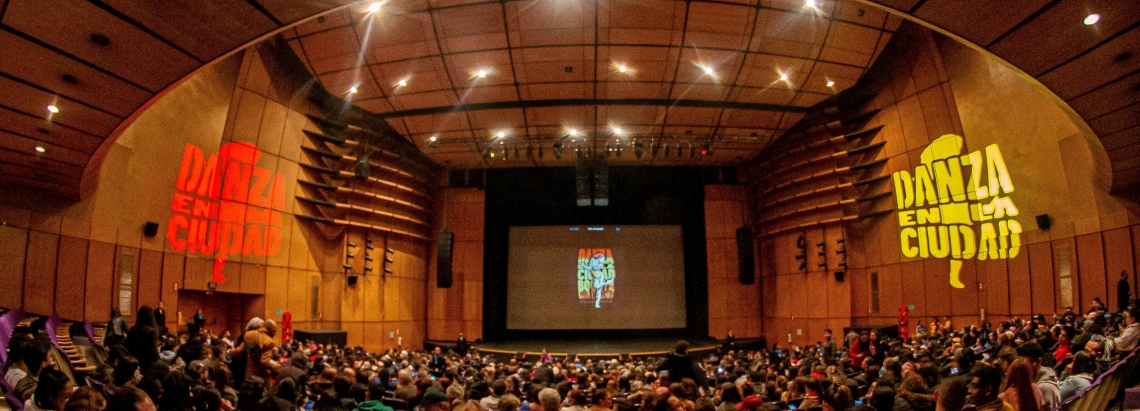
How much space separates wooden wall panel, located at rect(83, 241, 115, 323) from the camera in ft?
44.9

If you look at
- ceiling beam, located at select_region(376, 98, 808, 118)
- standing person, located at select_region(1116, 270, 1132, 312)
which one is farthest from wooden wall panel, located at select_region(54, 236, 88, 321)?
standing person, located at select_region(1116, 270, 1132, 312)

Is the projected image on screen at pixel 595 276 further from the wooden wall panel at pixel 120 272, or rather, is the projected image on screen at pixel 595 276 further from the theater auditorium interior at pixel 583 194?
the wooden wall panel at pixel 120 272

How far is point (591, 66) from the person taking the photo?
55.3ft

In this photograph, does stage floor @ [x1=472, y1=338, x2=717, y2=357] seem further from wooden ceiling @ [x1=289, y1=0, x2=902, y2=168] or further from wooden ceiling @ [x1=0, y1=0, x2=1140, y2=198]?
wooden ceiling @ [x1=0, y1=0, x2=1140, y2=198]

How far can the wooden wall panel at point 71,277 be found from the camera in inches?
521

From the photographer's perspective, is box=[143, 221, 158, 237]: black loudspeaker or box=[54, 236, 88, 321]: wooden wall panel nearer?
box=[54, 236, 88, 321]: wooden wall panel

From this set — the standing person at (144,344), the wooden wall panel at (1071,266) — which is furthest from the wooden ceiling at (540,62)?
the standing person at (144,344)

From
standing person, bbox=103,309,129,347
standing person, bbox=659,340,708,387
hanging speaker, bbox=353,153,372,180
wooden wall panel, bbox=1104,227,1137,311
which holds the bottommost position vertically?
standing person, bbox=659,340,708,387

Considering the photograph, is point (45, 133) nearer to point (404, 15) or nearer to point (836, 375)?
point (404, 15)

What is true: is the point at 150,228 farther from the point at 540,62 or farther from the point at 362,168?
the point at 540,62

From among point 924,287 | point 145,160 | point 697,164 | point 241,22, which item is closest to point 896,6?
point 241,22

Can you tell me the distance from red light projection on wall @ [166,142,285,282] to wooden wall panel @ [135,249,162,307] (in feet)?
1.88

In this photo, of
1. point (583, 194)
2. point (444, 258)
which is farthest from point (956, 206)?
point (444, 258)

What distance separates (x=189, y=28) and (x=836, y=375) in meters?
8.48
